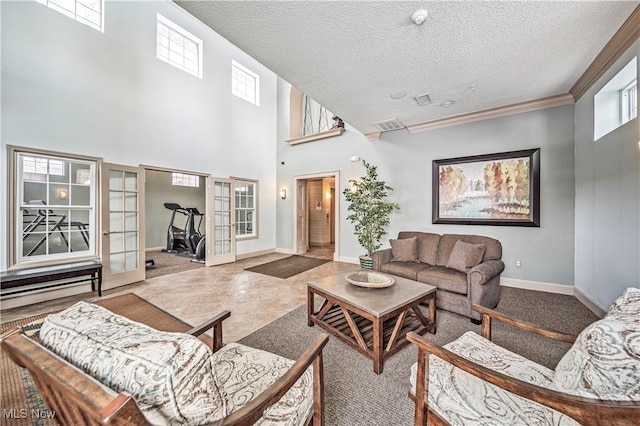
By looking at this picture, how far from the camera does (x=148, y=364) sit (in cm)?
65

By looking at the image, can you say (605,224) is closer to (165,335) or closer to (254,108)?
(165,335)

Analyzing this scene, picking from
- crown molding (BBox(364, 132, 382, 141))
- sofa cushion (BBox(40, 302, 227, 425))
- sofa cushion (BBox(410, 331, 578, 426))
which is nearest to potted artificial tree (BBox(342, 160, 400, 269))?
crown molding (BBox(364, 132, 382, 141))

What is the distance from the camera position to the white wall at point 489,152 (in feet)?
11.7

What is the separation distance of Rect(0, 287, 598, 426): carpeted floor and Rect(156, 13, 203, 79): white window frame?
4.70 metres

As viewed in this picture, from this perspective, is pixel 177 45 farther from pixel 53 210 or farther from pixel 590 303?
pixel 590 303

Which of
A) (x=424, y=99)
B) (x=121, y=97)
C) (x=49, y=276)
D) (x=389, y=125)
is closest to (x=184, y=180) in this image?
(x=121, y=97)

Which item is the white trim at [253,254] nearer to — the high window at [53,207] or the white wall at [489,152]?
the white wall at [489,152]

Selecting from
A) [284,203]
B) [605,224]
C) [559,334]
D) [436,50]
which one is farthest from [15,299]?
[605,224]

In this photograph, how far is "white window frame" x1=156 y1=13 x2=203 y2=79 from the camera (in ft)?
16.0

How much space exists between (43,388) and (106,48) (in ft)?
17.0

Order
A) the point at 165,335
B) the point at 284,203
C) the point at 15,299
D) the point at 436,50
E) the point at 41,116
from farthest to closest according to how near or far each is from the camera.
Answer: the point at 284,203 → the point at 41,116 → the point at 15,299 → the point at 436,50 → the point at 165,335

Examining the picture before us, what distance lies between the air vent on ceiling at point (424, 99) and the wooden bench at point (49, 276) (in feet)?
17.1

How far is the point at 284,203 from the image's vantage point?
697 centimetres

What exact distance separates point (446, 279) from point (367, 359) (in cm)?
148
